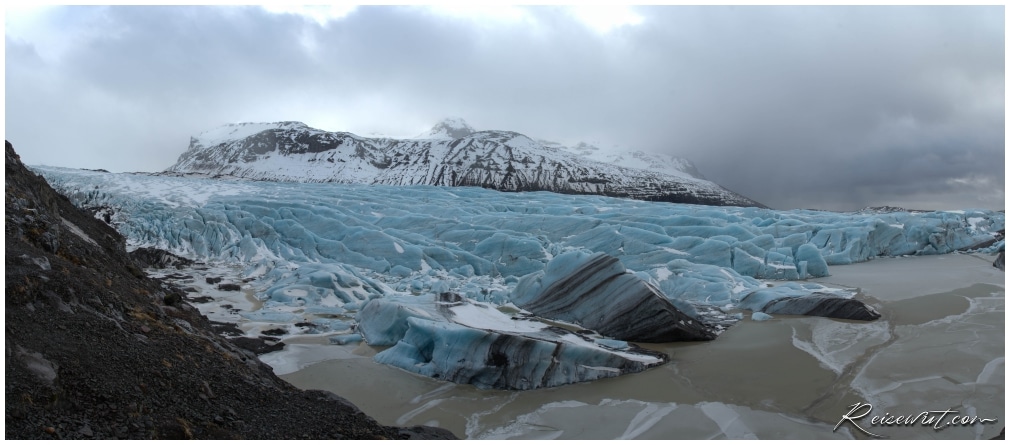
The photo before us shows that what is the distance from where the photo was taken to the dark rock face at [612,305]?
8219 millimetres

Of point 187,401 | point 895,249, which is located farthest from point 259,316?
point 895,249

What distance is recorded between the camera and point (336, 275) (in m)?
11.9

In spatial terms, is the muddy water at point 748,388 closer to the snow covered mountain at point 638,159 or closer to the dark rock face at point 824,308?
the dark rock face at point 824,308

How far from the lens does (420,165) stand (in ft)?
321

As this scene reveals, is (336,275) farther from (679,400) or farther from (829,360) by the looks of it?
(829,360)

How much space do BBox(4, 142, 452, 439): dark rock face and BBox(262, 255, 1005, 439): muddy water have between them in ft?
2.93

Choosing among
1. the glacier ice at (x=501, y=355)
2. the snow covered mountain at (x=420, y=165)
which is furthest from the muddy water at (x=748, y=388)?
the snow covered mountain at (x=420, y=165)

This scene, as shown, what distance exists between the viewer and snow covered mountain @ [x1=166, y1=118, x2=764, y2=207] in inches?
3634

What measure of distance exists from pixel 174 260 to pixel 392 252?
5.65 m

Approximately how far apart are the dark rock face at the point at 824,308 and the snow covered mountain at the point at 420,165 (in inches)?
3141

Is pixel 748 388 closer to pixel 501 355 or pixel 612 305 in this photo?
pixel 501 355

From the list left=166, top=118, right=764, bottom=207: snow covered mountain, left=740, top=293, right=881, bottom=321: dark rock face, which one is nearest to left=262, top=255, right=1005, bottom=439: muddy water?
left=740, top=293, right=881, bottom=321: dark rock face

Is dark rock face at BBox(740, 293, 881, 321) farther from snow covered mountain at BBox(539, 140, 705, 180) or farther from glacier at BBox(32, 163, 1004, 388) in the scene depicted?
snow covered mountain at BBox(539, 140, 705, 180)

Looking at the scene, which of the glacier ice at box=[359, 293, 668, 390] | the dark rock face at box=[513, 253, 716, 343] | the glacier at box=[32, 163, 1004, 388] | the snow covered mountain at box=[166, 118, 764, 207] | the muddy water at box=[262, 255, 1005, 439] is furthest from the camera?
the snow covered mountain at box=[166, 118, 764, 207]
